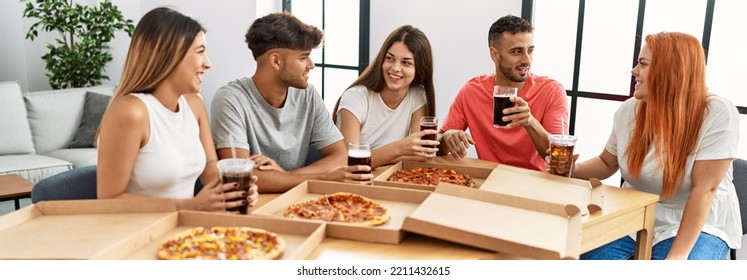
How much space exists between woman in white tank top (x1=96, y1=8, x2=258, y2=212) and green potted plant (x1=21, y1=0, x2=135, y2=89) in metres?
3.59

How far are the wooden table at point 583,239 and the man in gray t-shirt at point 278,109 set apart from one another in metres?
0.32

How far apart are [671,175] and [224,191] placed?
153 cm

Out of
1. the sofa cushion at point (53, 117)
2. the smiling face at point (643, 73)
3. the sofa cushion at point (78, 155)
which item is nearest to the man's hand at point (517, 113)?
the smiling face at point (643, 73)

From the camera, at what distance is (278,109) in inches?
96.9

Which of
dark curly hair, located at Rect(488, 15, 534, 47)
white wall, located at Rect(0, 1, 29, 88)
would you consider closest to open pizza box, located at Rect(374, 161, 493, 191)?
dark curly hair, located at Rect(488, 15, 534, 47)

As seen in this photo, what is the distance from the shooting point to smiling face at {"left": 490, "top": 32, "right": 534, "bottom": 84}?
9.64 ft

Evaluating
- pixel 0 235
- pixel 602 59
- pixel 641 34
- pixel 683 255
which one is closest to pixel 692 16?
pixel 641 34

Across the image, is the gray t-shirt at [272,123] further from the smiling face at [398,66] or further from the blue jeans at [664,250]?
the blue jeans at [664,250]

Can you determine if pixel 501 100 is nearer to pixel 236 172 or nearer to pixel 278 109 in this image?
pixel 278 109

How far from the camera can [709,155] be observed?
7.14 ft

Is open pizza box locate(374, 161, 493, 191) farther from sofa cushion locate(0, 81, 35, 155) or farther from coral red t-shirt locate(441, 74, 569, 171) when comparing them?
sofa cushion locate(0, 81, 35, 155)
